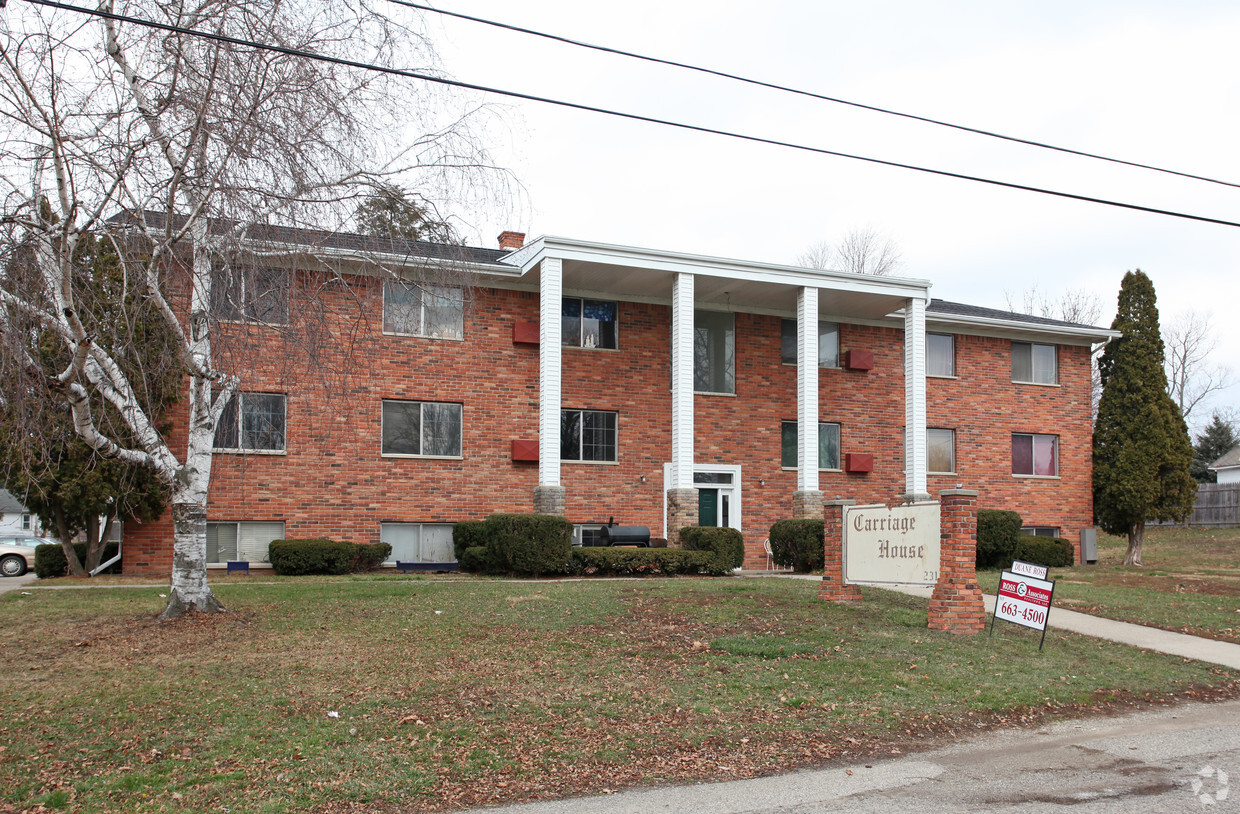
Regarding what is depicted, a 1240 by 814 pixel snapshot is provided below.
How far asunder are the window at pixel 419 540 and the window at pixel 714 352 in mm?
7343

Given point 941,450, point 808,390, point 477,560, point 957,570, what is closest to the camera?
point 957,570

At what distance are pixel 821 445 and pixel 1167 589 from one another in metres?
9.55

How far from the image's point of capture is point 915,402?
24.1 m

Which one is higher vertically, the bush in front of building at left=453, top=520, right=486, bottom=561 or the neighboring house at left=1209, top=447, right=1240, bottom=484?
the neighboring house at left=1209, top=447, right=1240, bottom=484

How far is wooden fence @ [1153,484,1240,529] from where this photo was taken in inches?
1479

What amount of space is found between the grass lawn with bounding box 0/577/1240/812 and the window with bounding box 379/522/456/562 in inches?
333

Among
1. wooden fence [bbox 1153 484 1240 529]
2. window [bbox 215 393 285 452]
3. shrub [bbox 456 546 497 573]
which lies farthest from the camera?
wooden fence [bbox 1153 484 1240 529]

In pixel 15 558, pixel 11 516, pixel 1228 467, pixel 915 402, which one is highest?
pixel 915 402

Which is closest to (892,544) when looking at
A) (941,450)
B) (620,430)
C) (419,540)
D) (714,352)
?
(620,430)

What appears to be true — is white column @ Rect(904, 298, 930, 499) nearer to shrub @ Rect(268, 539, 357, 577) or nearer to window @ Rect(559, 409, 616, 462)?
window @ Rect(559, 409, 616, 462)

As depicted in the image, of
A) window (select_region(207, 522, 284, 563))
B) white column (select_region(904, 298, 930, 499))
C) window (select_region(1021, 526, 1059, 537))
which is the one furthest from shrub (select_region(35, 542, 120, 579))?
window (select_region(1021, 526, 1059, 537))

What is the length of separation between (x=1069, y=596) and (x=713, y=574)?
22.7ft

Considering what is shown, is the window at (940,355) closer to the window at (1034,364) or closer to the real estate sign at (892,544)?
the window at (1034,364)

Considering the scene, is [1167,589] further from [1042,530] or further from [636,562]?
[1042,530]
